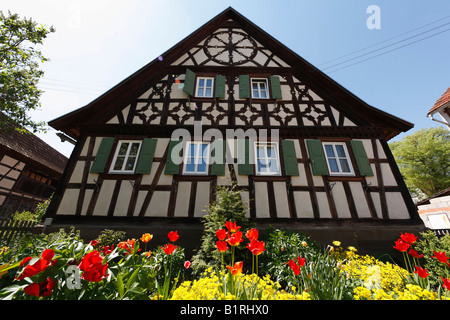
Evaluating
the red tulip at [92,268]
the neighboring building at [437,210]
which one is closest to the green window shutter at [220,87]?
the red tulip at [92,268]

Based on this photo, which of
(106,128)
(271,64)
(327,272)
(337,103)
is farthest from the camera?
(271,64)

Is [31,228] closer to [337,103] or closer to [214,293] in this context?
[214,293]

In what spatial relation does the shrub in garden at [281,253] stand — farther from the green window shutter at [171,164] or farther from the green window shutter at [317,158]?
the green window shutter at [171,164]

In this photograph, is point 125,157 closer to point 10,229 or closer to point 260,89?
point 10,229

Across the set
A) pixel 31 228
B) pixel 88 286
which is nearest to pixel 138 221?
pixel 31 228

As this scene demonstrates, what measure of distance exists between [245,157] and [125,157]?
4.45 meters

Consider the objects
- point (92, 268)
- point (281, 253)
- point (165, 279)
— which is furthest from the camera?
point (281, 253)

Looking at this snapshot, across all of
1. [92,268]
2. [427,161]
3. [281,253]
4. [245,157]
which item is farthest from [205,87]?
[427,161]

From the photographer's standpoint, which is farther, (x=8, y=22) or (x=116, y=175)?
(x=8, y=22)

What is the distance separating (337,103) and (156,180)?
7.96 meters

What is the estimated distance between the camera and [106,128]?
22.4ft

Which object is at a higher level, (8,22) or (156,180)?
(8,22)

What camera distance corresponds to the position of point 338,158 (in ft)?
21.5

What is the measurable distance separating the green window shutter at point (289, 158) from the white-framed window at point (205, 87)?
395cm
